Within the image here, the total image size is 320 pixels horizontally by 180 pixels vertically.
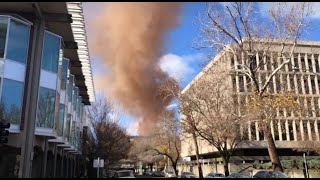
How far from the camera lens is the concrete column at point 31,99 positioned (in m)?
22.6

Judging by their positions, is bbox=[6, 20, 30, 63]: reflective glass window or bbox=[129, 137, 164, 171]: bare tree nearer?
bbox=[6, 20, 30, 63]: reflective glass window

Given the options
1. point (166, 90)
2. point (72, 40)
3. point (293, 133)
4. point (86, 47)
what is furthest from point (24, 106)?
point (293, 133)

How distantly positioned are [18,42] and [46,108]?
4.73m

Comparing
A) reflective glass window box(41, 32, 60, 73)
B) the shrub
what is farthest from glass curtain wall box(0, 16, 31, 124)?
the shrub

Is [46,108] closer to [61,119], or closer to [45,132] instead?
[45,132]

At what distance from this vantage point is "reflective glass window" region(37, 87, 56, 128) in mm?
24562

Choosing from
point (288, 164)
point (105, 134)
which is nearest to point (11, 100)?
point (105, 134)

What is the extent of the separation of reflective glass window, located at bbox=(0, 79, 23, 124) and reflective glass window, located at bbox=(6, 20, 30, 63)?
1.62m

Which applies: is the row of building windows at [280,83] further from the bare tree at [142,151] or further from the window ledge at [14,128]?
the bare tree at [142,151]

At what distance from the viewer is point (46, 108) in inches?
994

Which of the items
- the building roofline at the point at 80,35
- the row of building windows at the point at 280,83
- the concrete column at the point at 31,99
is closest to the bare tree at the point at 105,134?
the building roofline at the point at 80,35

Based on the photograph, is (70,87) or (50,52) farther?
(70,87)

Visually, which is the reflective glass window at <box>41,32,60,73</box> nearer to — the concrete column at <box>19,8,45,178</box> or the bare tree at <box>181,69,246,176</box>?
the concrete column at <box>19,8,45,178</box>

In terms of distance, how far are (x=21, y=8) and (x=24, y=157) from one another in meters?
9.21
